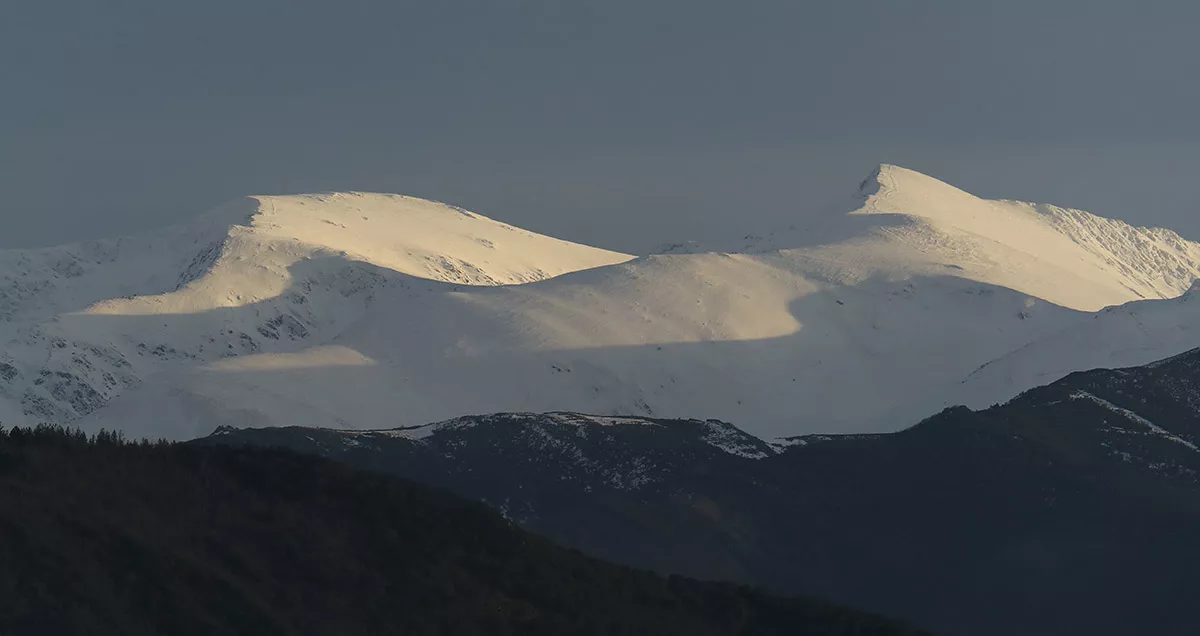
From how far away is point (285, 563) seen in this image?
128m

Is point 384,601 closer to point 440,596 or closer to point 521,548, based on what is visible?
point 440,596

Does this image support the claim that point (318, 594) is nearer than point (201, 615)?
No

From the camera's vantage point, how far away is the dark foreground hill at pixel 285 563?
113750 millimetres

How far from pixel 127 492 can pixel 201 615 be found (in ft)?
59.8

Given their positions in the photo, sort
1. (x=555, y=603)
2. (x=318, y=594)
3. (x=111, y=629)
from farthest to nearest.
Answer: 1. (x=555, y=603)
2. (x=318, y=594)
3. (x=111, y=629)

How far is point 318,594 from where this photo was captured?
412 ft

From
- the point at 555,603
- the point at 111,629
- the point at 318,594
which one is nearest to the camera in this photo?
the point at 111,629

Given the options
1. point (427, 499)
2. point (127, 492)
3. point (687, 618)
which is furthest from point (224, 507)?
point (687, 618)

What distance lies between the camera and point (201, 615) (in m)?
114

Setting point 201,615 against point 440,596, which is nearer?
point 201,615

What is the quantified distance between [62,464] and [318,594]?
59.0 feet

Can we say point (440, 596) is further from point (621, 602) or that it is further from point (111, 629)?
point (111, 629)

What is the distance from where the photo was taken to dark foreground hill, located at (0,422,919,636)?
113750 millimetres

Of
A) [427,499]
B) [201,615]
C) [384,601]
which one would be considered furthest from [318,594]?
[427,499]
